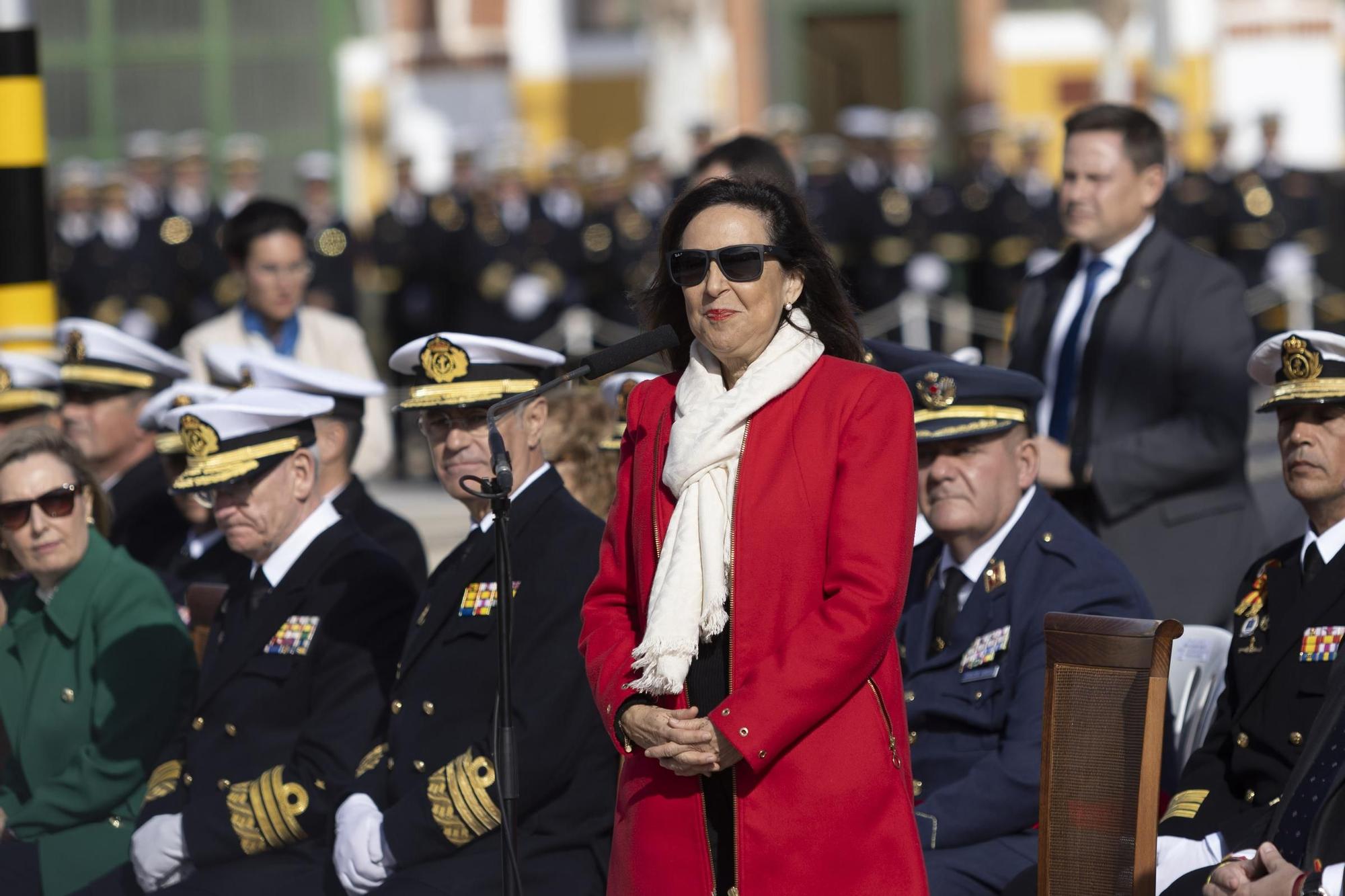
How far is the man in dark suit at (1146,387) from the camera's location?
20.3ft

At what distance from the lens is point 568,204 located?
1592 cm

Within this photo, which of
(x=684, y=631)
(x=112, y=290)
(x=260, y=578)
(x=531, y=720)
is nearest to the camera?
(x=684, y=631)

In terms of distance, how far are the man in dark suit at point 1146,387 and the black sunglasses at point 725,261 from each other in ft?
8.42

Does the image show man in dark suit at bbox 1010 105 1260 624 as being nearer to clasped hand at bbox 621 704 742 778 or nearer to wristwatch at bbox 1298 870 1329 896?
wristwatch at bbox 1298 870 1329 896

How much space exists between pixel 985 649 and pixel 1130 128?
6.57ft

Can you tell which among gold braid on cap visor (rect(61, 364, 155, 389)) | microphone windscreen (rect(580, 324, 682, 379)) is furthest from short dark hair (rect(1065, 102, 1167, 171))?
gold braid on cap visor (rect(61, 364, 155, 389))

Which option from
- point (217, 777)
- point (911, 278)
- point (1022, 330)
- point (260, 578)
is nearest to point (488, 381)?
point (260, 578)

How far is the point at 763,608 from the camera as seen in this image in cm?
376

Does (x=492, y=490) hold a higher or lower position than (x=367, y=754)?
higher

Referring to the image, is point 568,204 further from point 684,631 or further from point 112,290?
point 684,631

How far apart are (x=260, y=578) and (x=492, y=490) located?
177 centimetres

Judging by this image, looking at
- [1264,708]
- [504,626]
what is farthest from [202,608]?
[1264,708]

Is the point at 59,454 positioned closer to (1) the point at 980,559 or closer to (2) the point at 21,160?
(2) the point at 21,160

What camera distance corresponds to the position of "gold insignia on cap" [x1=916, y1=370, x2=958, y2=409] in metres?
5.27
